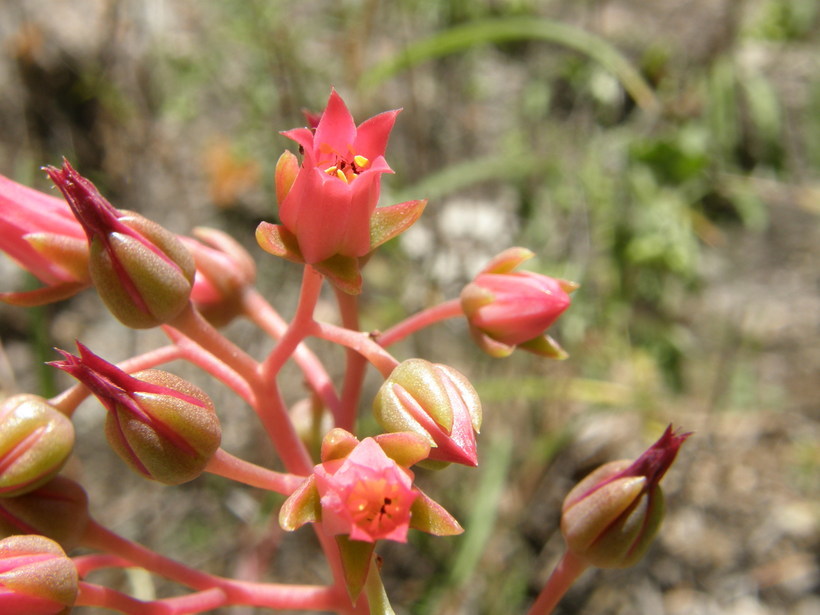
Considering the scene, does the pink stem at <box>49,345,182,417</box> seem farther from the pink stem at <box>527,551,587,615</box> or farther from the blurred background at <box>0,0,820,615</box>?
the blurred background at <box>0,0,820,615</box>

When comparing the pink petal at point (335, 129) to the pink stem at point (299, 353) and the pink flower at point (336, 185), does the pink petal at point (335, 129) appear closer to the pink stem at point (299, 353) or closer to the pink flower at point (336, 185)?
the pink flower at point (336, 185)

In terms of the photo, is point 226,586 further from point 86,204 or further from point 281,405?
point 86,204

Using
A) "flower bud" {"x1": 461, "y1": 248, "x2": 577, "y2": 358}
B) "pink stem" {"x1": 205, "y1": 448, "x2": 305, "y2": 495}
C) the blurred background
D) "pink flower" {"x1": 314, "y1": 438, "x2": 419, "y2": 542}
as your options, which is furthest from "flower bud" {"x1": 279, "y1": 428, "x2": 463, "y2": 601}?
the blurred background

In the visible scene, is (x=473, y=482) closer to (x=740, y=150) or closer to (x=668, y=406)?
(x=668, y=406)

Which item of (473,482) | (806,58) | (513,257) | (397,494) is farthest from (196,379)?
(806,58)

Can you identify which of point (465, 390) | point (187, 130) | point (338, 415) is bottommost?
point (187, 130)

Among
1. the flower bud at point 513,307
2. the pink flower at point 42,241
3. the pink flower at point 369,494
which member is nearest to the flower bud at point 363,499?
the pink flower at point 369,494
